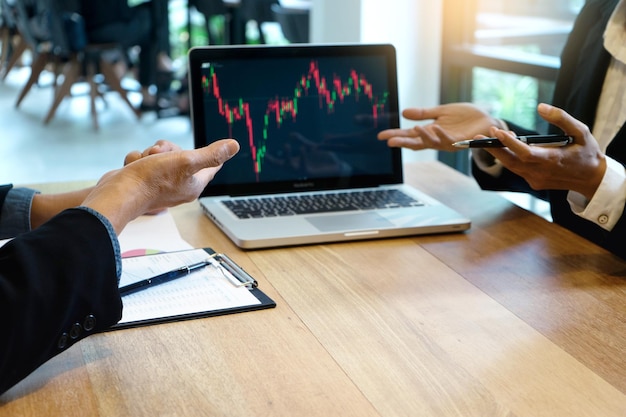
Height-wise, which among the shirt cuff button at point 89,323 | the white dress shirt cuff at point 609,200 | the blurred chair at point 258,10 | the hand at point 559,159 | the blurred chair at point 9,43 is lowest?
the blurred chair at point 9,43

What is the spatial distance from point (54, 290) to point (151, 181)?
0.20 meters

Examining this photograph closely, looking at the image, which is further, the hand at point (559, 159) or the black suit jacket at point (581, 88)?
the black suit jacket at point (581, 88)

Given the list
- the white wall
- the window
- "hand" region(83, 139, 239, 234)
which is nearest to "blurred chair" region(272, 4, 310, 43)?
the white wall

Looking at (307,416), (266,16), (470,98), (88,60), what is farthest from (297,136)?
(88,60)

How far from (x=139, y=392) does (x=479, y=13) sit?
2495mm

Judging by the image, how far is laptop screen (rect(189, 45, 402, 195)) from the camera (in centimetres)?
138

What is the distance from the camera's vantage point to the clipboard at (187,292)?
98cm

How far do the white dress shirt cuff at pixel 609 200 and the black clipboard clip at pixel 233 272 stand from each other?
21.4 inches

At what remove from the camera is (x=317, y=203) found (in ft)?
4.61

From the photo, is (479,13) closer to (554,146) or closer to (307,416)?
(554,146)

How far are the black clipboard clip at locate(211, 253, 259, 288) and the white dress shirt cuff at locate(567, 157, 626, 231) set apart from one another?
54 cm

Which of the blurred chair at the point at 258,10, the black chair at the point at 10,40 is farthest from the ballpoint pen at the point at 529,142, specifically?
the black chair at the point at 10,40

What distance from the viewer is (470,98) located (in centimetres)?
301

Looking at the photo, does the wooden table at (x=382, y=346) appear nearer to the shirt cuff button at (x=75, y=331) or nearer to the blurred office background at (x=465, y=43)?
the shirt cuff button at (x=75, y=331)
